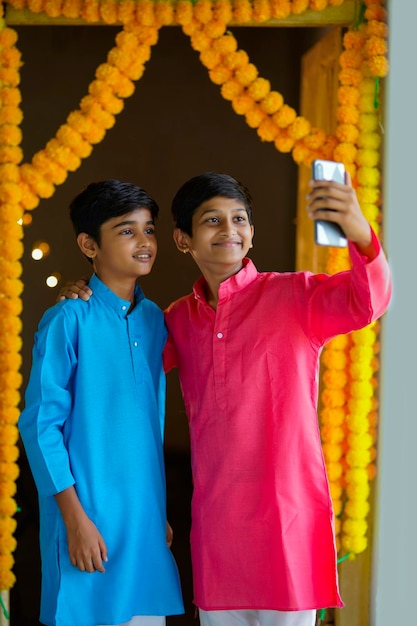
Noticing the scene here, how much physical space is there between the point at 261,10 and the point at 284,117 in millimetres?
416

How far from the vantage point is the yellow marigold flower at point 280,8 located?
116 inches

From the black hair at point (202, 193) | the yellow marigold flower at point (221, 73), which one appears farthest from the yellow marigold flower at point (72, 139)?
the black hair at point (202, 193)

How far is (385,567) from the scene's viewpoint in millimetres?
2270

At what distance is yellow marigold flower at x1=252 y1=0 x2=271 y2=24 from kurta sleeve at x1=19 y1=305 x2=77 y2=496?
153 centimetres

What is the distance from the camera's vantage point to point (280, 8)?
2.96 metres

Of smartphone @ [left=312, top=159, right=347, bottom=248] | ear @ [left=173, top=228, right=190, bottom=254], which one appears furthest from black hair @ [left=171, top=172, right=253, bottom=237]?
smartphone @ [left=312, top=159, right=347, bottom=248]

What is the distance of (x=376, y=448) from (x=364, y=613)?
676 millimetres

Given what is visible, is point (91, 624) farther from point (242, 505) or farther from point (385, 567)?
point (385, 567)

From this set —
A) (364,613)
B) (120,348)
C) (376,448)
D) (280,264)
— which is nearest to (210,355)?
(120,348)

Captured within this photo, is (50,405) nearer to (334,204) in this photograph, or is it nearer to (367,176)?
(334,204)

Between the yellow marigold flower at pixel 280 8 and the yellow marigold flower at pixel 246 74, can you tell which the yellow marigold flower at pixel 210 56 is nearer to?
the yellow marigold flower at pixel 246 74

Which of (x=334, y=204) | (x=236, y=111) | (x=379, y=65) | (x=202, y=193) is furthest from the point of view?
(x=236, y=111)

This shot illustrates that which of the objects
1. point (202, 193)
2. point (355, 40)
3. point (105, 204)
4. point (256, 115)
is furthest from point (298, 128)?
point (105, 204)

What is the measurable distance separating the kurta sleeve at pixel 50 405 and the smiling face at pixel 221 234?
0.42 m
